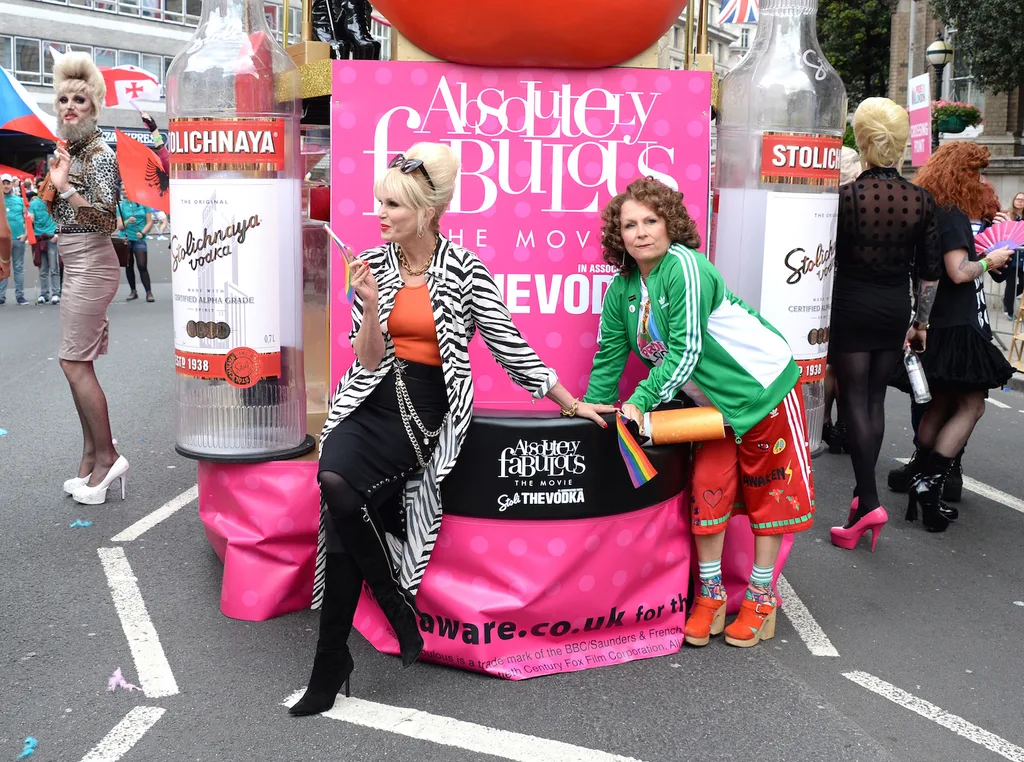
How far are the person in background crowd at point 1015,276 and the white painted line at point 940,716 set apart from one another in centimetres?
810

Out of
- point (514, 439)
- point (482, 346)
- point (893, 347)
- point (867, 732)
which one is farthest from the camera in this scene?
point (893, 347)

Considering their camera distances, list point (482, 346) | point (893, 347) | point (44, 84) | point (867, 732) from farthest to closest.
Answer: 1. point (44, 84)
2. point (893, 347)
3. point (482, 346)
4. point (867, 732)

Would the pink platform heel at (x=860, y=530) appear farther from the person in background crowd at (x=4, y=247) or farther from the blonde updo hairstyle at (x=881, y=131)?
the person in background crowd at (x=4, y=247)

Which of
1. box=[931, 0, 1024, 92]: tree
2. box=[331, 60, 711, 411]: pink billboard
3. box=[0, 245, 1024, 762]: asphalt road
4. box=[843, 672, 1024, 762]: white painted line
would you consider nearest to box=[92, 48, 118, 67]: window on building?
box=[931, 0, 1024, 92]: tree

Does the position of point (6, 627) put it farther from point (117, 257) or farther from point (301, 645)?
point (117, 257)

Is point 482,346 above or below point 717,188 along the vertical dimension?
below

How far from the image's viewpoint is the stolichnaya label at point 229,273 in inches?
158

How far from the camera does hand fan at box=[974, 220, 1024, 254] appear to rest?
20.3 feet

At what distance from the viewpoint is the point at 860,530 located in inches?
208

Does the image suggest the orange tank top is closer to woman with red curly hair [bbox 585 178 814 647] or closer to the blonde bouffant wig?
woman with red curly hair [bbox 585 178 814 647]

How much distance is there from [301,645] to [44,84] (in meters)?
40.2

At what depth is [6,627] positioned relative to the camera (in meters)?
4.03

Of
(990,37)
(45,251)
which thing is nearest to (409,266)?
(45,251)

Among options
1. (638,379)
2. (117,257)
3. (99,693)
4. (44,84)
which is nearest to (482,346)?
(638,379)
